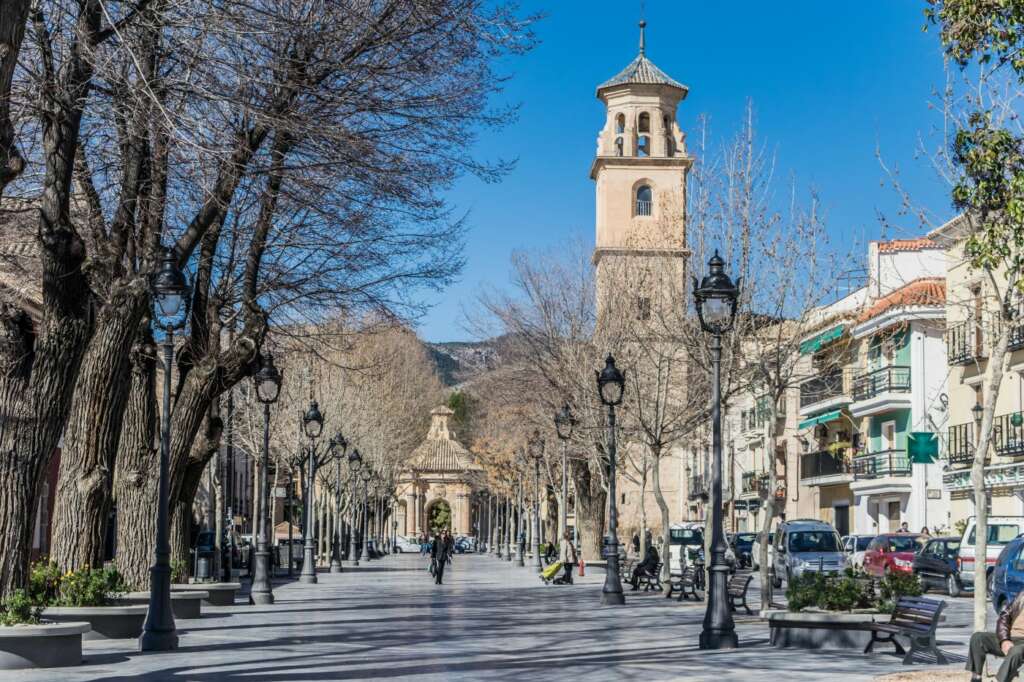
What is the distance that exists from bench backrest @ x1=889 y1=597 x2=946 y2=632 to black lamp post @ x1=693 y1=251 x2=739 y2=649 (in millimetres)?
2207

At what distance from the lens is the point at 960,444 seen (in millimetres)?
50375

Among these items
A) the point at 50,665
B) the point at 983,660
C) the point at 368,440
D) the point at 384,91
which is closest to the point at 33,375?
the point at 50,665

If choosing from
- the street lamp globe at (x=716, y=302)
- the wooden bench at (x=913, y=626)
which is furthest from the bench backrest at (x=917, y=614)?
the street lamp globe at (x=716, y=302)

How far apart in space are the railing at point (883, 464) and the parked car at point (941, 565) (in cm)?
1967

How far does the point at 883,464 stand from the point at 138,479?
1664 inches

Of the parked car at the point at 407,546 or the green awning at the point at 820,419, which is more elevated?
the green awning at the point at 820,419

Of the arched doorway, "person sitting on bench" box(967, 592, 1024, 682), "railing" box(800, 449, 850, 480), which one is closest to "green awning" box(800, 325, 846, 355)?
"person sitting on bench" box(967, 592, 1024, 682)

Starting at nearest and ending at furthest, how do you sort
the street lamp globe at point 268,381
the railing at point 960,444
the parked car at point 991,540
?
1. the street lamp globe at point 268,381
2. the parked car at point 991,540
3. the railing at point 960,444

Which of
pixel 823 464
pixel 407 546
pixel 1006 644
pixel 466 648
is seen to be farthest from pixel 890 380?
pixel 407 546

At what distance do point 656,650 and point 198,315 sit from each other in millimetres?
9065

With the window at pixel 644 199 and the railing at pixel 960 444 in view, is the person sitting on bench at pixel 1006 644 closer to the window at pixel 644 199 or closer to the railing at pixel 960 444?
the railing at pixel 960 444

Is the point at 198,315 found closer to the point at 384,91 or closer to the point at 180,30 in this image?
the point at 384,91

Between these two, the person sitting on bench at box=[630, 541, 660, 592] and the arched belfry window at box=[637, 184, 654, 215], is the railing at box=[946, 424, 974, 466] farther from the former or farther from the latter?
the arched belfry window at box=[637, 184, 654, 215]

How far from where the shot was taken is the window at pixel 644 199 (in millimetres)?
78000
